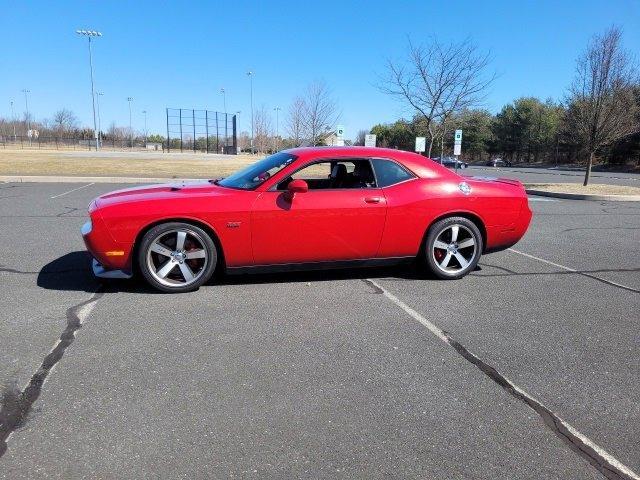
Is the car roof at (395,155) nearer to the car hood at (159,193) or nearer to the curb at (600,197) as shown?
the car hood at (159,193)

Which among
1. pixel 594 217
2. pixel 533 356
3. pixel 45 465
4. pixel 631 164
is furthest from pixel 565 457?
pixel 631 164

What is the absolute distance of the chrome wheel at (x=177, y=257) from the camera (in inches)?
187

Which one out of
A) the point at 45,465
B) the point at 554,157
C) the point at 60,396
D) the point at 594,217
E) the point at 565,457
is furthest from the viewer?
the point at 554,157

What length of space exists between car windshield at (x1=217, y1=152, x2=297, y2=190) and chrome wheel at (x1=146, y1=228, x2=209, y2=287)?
30.5 inches

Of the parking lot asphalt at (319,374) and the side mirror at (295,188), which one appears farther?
the side mirror at (295,188)

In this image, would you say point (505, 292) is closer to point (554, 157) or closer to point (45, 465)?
point (45, 465)

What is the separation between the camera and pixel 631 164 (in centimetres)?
5200

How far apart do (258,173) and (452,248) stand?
2.30 m

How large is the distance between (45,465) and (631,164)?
60778 millimetres

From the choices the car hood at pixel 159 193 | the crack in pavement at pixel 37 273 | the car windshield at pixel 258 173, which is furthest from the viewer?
the crack in pavement at pixel 37 273

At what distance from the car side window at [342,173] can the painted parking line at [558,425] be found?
2.04 metres

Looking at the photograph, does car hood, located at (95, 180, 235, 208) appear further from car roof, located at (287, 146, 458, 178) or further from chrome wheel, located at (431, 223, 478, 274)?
chrome wheel, located at (431, 223, 478, 274)

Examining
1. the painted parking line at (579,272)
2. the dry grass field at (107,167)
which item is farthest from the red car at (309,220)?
the dry grass field at (107,167)

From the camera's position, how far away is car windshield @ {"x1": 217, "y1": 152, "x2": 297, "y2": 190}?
5.16 m
